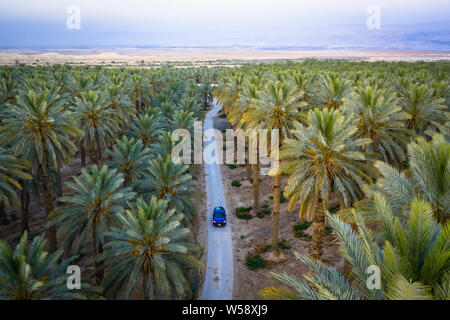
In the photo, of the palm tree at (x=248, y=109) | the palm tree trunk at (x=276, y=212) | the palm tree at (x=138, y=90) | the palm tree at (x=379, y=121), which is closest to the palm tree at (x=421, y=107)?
the palm tree at (x=379, y=121)

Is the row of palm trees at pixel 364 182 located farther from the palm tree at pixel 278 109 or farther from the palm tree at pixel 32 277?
the palm tree at pixel 32 277

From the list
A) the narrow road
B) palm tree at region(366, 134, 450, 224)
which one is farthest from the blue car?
palm tree at region(366, 134, 450, 224)

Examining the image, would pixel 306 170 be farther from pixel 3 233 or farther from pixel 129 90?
pixel 129 90

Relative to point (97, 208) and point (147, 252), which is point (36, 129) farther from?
point (147, 252)

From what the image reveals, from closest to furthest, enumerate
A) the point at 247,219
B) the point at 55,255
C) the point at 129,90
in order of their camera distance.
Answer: the point at 55,255, the point at 247,219, the point at 129,90

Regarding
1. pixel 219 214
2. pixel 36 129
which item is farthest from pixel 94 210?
pixel 219 214

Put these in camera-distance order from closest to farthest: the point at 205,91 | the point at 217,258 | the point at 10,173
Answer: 1. the point at 10,173
2. the point at 217,258
3. the point at 205,91
